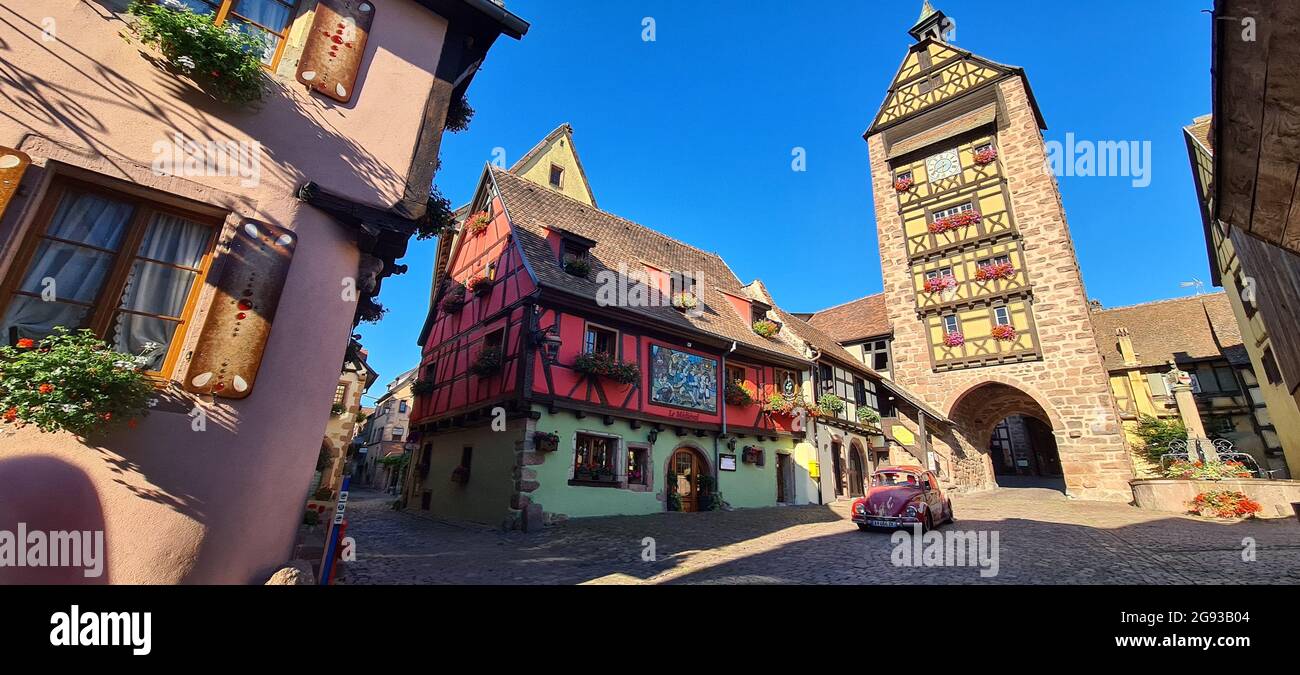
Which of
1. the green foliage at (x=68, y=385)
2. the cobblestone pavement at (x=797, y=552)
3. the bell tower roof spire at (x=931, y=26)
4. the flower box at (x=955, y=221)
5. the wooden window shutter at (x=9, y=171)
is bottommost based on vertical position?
the cobblestone pavement at (x=797, y=552)

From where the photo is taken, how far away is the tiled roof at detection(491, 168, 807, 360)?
43.8 feet

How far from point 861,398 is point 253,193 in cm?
2145

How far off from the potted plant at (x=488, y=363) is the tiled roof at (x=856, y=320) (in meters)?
18.4

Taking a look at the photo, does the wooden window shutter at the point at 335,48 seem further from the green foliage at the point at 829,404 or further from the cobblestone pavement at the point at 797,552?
the green foliage at the point at 829,404

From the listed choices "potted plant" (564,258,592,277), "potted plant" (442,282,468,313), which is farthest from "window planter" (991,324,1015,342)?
"potted plant" (442,282,468,313)

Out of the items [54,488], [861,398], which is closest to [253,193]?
[54,488]

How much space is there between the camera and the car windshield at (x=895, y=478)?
10.9 metres

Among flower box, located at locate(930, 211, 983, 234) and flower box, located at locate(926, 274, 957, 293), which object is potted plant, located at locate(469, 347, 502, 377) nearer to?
flower box, located at locate(926, 274, 957, 293)

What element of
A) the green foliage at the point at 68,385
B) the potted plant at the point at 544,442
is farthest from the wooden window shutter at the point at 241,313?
the potted plant at the point at 544,442

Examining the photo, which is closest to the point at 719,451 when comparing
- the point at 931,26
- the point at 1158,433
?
the point at 1158,433

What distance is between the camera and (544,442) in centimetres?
1120

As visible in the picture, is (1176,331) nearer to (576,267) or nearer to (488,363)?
(576,267)
